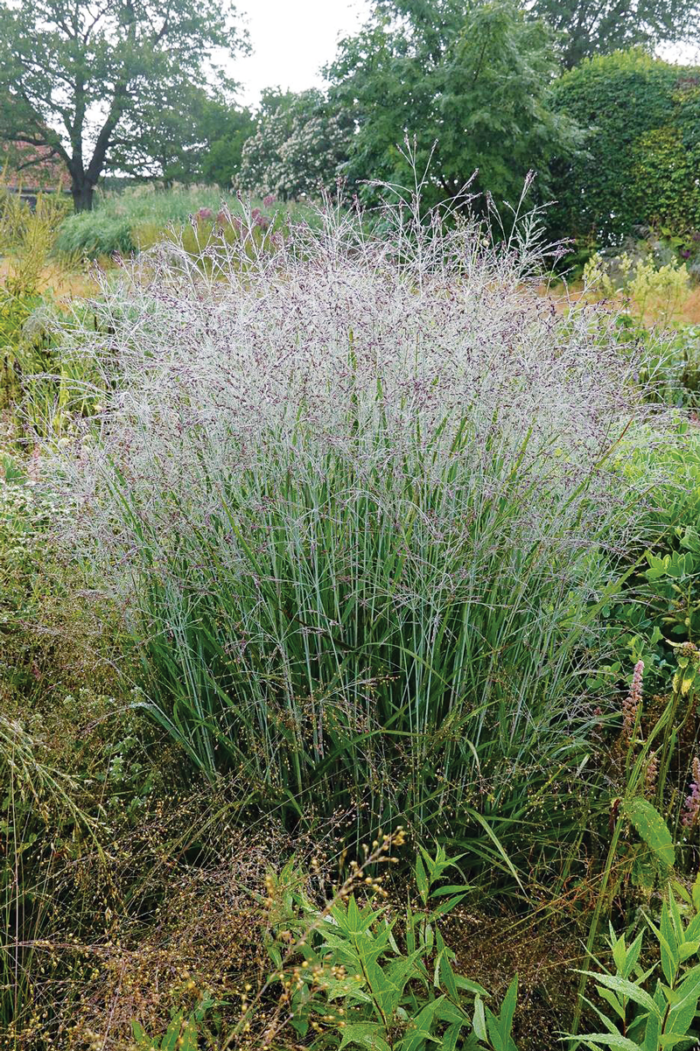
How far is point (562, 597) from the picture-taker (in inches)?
82.7

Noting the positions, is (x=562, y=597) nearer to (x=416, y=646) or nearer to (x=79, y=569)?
(x=416, y=646)

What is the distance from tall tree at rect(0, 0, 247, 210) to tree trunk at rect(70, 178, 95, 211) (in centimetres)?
4

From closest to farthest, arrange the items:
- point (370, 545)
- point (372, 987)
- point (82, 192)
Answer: point (372, 987) → point (370, 545) → point (82, 192)

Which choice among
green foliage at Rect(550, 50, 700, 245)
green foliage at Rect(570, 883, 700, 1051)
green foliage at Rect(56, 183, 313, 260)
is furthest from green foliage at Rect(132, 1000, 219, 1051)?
green foliage at Rect(550, 50, 700, 245)

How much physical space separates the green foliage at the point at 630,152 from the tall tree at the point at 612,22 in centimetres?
1421

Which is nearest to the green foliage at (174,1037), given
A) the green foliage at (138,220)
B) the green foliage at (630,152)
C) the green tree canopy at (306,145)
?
the green foliage at (138,220)

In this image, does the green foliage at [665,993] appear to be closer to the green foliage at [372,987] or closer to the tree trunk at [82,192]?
the green foliage at [372,987]

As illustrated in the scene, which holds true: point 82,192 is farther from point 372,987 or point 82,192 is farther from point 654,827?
point 372,987

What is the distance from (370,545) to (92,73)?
31.2 m

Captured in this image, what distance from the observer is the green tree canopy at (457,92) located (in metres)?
12.2

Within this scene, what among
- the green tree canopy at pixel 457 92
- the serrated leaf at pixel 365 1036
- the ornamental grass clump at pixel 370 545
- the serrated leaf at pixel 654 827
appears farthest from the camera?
the green tree canopy at pixel 457 92

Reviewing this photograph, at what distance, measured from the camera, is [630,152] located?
45.4ft

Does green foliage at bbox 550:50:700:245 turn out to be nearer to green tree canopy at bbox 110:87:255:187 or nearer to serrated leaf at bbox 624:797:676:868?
serrated leaf at bbox 624:797:676:868

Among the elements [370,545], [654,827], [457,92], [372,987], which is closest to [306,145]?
[457,92]
